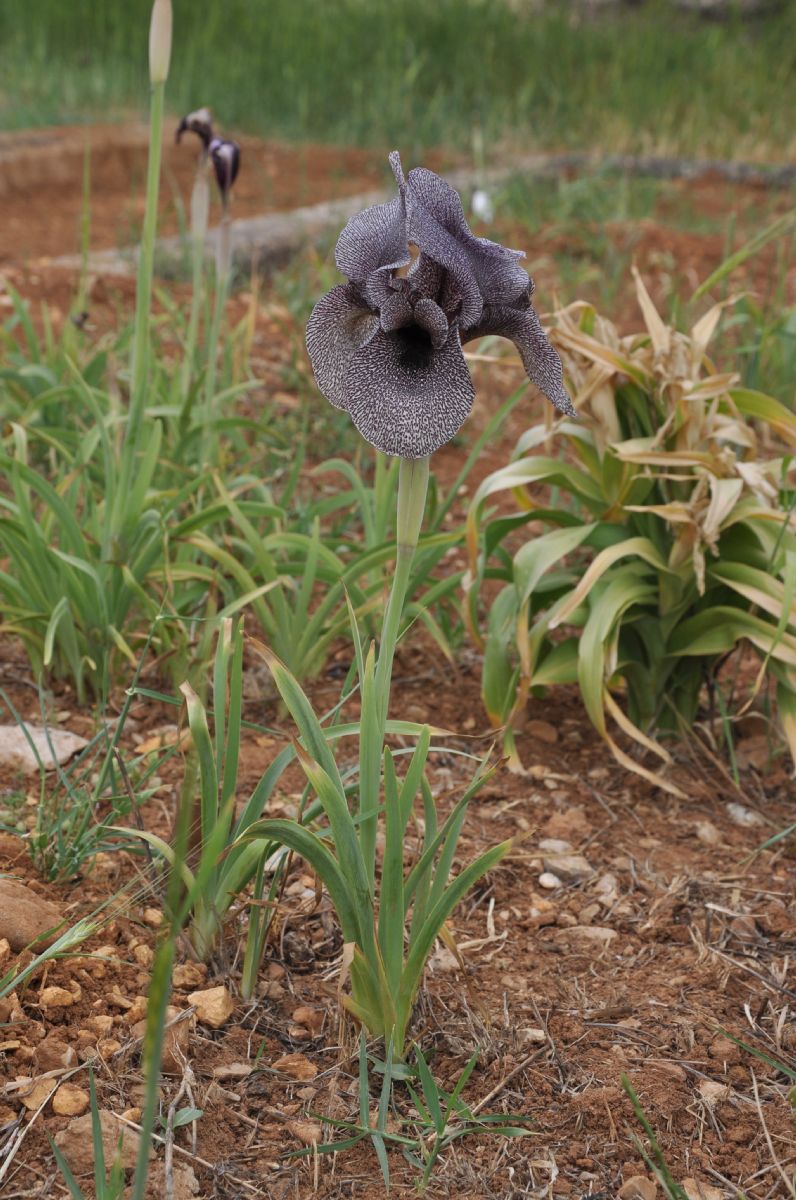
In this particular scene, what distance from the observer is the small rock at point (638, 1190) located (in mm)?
1312

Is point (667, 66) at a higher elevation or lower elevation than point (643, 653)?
higher

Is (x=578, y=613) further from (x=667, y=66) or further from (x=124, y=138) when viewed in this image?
(x=667, y=66)

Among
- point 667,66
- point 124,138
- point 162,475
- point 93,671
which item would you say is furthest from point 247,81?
point 93,671

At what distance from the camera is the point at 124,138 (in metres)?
6.56

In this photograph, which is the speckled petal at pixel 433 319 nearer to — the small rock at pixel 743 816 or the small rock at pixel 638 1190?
the small rock at pixel 638 1190

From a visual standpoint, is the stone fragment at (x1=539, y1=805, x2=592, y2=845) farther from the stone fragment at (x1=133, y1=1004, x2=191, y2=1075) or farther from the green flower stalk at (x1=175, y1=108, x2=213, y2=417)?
the green flower stalk at (x1=175, y1=108, x2=213, y2=417)

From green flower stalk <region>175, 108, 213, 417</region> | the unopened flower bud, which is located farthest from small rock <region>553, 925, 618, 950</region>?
the unopened flower bud

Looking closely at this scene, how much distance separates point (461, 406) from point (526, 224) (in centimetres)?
413

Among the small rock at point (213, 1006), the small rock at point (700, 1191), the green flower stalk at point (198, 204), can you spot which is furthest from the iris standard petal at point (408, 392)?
the green flower stalk at point (198, 204)

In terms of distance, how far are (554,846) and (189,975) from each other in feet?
2.18

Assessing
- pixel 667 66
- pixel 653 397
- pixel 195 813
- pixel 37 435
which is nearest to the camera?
pixel 195 813

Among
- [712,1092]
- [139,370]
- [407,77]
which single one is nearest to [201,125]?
[139,370]

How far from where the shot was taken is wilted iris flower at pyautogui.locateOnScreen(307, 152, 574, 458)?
1.18 metres

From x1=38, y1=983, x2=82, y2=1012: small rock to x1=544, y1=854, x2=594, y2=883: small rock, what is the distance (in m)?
0.76
